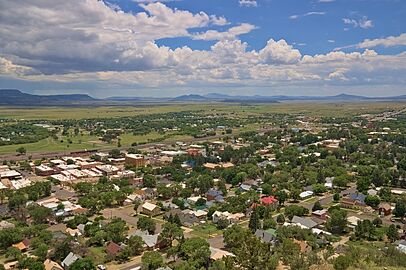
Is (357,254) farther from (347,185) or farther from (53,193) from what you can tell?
(53,193)

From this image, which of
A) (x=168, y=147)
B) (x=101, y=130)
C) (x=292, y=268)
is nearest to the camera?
(x=292, y=268)

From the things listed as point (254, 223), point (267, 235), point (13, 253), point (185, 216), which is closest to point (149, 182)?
point (185, 216)

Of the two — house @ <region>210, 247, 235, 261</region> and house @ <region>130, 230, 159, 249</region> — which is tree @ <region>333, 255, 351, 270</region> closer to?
house @ <region>210, 247, 235, 261</region>

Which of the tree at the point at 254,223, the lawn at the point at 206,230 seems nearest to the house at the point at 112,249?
the lawn at the point at 206,230

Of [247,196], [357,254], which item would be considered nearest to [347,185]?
[247,196]

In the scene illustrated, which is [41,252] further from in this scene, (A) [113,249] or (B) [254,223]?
(B) [254,223]

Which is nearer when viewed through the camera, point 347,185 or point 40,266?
point 40,266

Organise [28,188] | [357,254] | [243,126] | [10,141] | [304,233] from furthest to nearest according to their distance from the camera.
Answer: [243,126] < [10,141] < [28,188] < [304,233] < [357,254]
